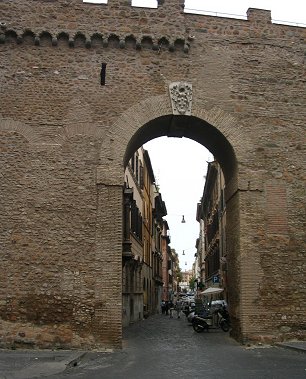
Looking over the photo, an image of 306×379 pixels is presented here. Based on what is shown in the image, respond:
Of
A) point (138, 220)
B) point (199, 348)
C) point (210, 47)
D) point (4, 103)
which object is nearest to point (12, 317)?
point (199, 348)

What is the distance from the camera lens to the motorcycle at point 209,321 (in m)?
20.0

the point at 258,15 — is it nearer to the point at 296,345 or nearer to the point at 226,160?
the point at 226,160

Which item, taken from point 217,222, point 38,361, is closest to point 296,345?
point 38,361

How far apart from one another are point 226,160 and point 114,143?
393 cm

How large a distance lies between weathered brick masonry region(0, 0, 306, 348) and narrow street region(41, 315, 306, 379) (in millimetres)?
1039

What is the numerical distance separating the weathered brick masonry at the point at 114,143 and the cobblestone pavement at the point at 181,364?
1.07m

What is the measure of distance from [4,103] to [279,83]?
826 centimetres

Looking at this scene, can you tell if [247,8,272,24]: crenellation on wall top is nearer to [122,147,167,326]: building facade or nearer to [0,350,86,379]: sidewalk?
[122,147,167,326]: building facade

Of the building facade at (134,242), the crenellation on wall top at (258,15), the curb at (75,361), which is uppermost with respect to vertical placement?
the crenellation on wall top at (258,15)

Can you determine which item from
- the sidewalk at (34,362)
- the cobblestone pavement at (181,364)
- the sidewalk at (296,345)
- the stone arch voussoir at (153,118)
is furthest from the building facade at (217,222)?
the sidewalk at (34,362)

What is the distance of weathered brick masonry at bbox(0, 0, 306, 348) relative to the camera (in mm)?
13281

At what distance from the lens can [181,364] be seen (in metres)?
10.3

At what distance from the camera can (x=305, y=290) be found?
14.0 metres

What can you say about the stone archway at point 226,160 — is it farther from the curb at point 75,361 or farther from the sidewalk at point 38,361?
the curb at point 75,361
